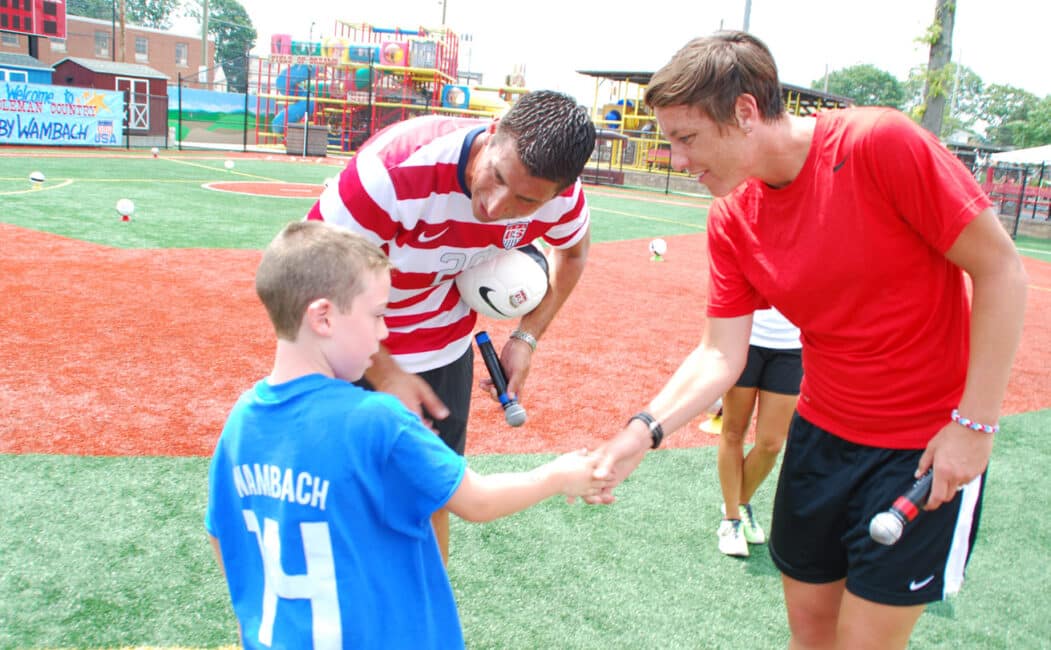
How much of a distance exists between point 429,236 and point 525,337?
0.77 metres

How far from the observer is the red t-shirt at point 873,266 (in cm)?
222

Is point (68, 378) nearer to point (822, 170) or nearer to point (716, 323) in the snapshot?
point (716, 323)

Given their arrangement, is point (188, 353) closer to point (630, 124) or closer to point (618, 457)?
point (618, 457)

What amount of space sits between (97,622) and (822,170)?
3336 millimetres

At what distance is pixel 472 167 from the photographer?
288 cm

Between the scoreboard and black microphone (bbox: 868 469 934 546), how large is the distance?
43395 millimetres

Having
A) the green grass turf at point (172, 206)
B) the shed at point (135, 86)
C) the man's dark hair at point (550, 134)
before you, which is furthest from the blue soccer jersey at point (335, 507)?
the shed at point (135, 86)

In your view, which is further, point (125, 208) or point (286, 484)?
point (125, 208)

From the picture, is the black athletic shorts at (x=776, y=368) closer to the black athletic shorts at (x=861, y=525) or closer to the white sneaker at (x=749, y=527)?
the white sneaker at (x=749, y=527)

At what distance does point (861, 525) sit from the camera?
2586mm

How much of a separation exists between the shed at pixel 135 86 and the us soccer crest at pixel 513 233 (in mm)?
34100

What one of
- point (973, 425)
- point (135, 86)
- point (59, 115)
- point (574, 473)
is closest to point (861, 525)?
point (973, 425)

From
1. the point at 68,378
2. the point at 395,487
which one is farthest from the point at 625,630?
the point at 68,378

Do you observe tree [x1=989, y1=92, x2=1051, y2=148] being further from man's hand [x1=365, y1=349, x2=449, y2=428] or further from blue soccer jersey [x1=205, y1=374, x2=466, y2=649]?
blue soccer jersey [x1=205, y1=374, x2=466, y2=649]
